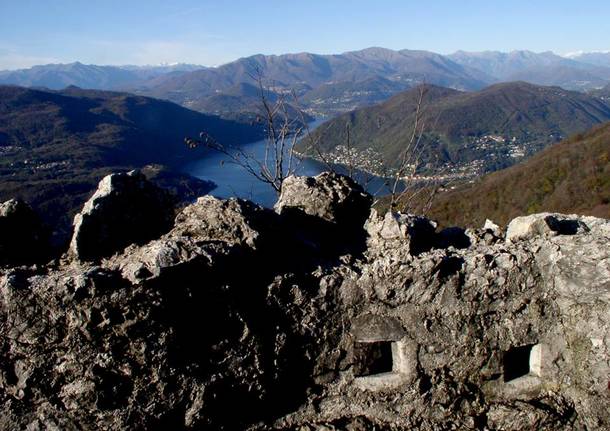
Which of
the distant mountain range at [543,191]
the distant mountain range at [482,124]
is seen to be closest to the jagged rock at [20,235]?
the distant mountain range at [543,191]

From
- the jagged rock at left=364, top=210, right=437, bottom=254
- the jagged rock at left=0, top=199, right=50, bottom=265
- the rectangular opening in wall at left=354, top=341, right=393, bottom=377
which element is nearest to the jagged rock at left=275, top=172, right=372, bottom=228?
the jagged rock at left=364, top=210, right=437, bottom=254

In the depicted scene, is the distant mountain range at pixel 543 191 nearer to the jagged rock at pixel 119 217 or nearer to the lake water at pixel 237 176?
the lake water at pixel 237 176

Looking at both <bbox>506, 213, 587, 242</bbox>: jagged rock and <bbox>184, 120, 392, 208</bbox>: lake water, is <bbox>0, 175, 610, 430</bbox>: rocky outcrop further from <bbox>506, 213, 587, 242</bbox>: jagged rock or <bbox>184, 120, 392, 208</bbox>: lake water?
<bbox>184, 120, 392, 208</bbox>: lake water

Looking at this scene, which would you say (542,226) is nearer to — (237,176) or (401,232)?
(401,232)

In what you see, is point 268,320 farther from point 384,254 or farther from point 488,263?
point 488,263

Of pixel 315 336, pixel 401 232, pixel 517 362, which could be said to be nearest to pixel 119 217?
pixel 315 336
